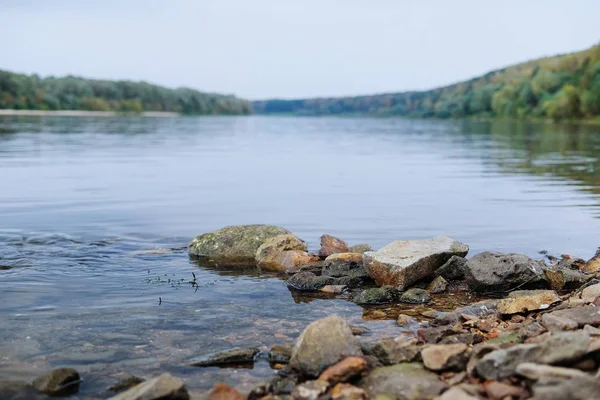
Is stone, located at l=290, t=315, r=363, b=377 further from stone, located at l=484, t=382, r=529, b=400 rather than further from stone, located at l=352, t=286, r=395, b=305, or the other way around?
stone, located at l=352, t=286, r=395, b=305

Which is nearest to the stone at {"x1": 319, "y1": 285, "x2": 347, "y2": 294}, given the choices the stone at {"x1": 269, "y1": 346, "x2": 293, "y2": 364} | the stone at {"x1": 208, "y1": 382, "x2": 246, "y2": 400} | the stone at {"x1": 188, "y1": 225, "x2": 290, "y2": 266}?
the stone at {"x1": 188, "y1": 225, "x2": 290, "y2": 266}

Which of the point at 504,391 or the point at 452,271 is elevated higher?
the point at 504,391

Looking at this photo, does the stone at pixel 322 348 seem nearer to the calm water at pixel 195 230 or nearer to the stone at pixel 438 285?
the calm water at pixel 195 230

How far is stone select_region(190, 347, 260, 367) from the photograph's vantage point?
8422mm

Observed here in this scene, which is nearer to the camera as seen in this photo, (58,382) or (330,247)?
(58,382)

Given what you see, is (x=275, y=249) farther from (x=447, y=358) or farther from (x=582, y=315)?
(x=447, y=358)

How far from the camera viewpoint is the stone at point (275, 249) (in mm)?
14528

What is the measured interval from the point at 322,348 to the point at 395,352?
2.93ft

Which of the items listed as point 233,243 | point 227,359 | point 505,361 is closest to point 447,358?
point 505,361

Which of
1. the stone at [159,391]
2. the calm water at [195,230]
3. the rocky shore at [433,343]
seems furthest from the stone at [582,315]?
the stone at [159,391]

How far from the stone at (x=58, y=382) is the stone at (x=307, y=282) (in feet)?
18.1

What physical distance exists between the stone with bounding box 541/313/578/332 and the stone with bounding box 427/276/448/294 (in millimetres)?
3483

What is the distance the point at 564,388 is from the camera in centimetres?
586

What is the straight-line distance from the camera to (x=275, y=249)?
48.8 ft
